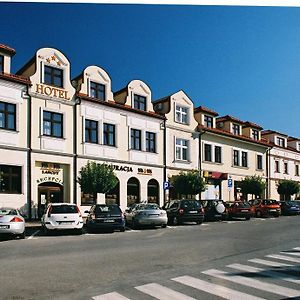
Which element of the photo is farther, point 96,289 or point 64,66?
point 64,66

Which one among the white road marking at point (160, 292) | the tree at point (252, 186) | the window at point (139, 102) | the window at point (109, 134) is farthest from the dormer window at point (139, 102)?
the white road marking at point (160, 292)

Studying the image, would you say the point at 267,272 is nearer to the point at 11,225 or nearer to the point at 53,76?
the point at 11,225

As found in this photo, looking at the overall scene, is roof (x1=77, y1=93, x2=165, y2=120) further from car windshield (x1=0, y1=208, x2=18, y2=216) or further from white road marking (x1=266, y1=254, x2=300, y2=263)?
white road marking (x1=266, y1=254, x2=300, y2=263)

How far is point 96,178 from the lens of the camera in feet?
73.4

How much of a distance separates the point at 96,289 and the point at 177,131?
82.9 ft

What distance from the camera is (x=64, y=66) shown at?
78.4ft

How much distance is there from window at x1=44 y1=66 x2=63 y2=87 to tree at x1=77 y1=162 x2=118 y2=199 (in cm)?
544

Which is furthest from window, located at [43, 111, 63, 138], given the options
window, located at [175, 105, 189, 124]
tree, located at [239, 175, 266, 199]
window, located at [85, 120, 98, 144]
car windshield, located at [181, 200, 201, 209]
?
tree, located at [239, 175, 266, 199]

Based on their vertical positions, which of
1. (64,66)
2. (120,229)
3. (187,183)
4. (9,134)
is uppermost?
(64,66)

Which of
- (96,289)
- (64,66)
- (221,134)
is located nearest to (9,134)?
(64,66)

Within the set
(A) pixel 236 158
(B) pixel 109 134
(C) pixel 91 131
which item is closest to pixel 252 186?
(A) pixel 236 158

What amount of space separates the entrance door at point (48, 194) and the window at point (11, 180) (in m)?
1.39

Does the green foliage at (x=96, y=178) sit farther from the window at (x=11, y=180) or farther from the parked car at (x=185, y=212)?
the parked car at (x=185, y=212)

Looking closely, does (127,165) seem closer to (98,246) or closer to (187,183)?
(187,183)
